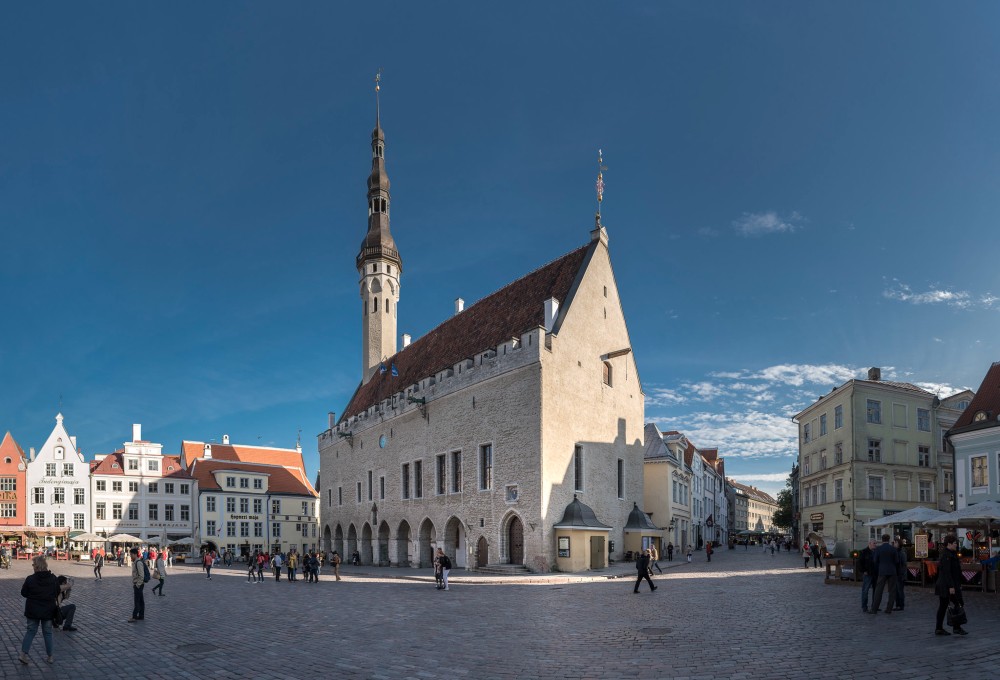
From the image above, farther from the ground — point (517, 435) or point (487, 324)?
point (487, 324)

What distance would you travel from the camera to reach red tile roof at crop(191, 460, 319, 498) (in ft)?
207

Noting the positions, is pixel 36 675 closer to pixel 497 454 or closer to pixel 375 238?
pixel 497 454

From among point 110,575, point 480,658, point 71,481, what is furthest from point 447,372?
point 71,481

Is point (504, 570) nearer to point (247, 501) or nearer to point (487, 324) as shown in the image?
point (487, 324)

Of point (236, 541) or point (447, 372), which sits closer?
point (447, 372)

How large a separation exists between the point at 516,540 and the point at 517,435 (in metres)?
4.91

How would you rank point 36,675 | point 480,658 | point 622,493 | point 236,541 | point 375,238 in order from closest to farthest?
point 36,675 < point 480,658 < point 622,493 < point 375,238 < point 236,541

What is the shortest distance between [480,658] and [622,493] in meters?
28.6

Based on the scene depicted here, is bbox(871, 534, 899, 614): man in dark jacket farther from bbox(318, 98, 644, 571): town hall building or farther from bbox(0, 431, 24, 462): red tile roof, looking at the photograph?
bbox(0, 431, 24, 462): red tile roof

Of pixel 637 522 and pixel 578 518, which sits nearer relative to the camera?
pixel 578 518

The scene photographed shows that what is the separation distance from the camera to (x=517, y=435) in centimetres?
3369

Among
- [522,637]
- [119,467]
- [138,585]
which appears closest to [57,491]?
A: [119,467]

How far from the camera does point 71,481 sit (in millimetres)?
60531

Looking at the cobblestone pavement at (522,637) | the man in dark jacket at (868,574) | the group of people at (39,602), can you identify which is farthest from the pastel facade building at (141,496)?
the man in dark jacket at (868,574)
